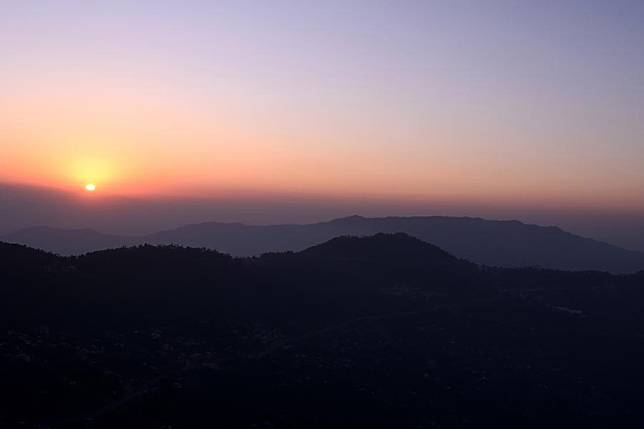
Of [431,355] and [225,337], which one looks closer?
[225,337]

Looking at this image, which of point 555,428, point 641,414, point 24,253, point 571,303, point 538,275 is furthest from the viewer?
point 538,275

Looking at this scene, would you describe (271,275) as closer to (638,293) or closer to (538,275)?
(538,275)

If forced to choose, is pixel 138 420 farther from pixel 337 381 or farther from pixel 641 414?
pixel 641 414

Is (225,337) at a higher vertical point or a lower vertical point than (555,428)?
higher

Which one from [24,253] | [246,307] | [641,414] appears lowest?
[641,414]

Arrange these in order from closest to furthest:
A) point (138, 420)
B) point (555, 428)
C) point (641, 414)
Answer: point (138, 420)
point (555, 428)
point (641, 414)

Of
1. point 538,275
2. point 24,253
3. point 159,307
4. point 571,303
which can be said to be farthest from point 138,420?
point 538,275

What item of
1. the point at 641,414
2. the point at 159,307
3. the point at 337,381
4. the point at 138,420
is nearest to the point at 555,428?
the point at 641,414
